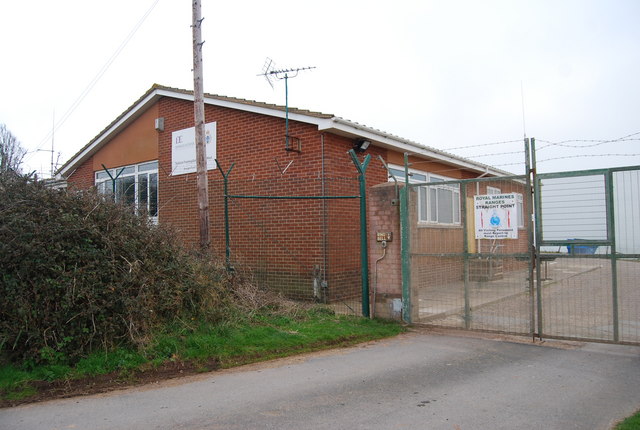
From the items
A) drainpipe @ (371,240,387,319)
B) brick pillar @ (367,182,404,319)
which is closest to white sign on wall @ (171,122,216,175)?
brick pillar @ (367,182,404,319)

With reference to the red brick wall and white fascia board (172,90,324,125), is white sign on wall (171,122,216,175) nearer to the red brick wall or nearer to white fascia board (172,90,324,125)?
white fascia board (172,90,324,125)

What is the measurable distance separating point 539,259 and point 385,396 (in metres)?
3.35

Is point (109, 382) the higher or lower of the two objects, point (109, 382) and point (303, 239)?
the lower

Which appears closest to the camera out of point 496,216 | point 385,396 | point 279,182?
point 385,396

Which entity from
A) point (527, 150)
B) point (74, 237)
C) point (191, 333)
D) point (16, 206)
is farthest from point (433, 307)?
point (16, 206)

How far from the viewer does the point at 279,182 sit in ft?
36.2

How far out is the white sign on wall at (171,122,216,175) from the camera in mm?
12867

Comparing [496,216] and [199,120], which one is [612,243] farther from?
[199,120]

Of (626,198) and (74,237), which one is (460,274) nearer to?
(626,198)

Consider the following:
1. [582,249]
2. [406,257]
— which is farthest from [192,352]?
[582,249]

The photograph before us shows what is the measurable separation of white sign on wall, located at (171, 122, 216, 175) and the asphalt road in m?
7.77

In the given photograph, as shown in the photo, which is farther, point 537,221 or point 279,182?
point 279,182

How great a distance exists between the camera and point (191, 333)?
6.61 m

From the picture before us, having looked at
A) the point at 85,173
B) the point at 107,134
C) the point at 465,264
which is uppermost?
the point at 107,134
